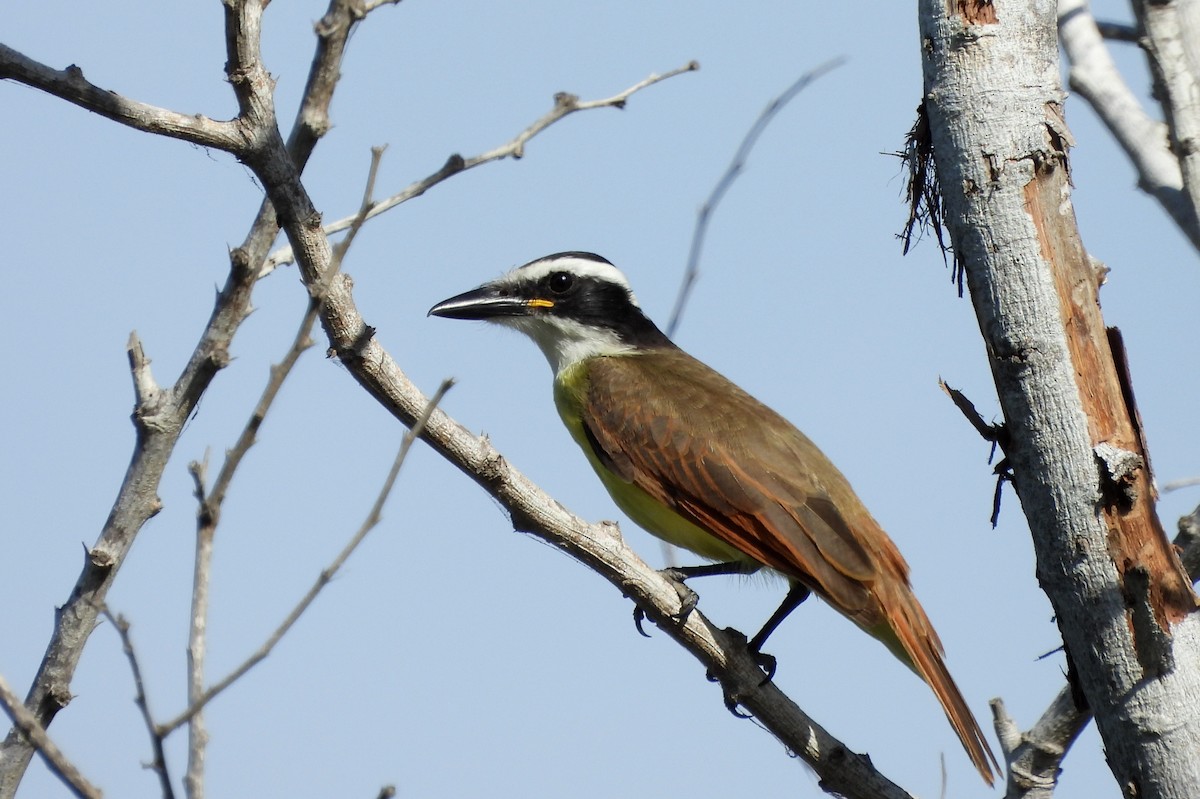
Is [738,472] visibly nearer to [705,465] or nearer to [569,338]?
[705,465]

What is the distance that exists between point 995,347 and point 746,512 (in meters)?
2.03

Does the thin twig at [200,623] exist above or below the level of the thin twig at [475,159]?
below

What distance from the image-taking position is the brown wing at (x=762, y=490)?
18.2 feet

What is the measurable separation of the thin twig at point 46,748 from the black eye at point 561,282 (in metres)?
5.06

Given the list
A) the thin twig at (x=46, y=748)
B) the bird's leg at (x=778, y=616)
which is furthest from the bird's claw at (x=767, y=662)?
the thin twig at (x=46, y=748)

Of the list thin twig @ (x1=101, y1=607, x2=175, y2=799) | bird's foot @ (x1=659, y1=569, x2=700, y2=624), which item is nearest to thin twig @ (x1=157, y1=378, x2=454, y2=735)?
thin twig @ (x1=101, y1=607, x2=175, y2=799)

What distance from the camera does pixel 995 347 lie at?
13.3 ft

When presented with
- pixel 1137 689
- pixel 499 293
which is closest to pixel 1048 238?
pixel 1137 689

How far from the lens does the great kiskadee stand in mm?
5613

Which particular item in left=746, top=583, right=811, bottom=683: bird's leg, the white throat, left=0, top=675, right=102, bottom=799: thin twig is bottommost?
left=0, top=675, right=102, bottom=799: thin twig

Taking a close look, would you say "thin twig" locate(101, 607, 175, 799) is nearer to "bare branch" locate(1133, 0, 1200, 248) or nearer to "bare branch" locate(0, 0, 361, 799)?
"bare branch" locate(0, 0, 361, 799)

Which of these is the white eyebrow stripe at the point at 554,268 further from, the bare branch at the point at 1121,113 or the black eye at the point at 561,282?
the bare branch at the point at 1121,113

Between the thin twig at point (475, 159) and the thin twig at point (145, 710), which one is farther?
the thin twig at point (475, 159)

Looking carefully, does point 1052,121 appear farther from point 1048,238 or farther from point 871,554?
point 871,554
